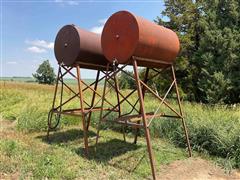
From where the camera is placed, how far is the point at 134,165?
6445mm

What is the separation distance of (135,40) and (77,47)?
239cm

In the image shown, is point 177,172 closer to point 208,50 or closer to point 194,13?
point 208,50

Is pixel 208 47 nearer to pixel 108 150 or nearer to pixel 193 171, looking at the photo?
pixel 108 150

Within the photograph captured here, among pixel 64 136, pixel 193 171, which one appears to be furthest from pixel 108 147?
pixel 193 171

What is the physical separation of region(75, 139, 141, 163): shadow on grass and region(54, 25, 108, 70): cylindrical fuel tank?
243cm

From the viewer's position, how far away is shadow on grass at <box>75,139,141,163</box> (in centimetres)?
698

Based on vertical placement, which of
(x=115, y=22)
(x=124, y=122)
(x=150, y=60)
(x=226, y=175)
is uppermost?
(x=115, y=22)

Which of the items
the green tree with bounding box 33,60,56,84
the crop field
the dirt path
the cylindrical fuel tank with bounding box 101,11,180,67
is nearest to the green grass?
the crop field

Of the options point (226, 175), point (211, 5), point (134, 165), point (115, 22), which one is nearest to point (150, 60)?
point (115, 22)

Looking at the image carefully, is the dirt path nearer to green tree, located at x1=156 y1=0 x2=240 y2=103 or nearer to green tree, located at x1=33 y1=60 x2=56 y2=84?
green tree, located at x1=156 y1=0 x2=240 y2=103

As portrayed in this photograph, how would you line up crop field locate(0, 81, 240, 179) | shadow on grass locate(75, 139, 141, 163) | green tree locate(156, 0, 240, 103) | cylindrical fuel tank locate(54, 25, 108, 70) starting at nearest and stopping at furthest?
crop field locate(0, 81, 240, 179) < shadow on grass locate(75, 139, 141, 163) < cylindrical fuel tank locate(54, 25, 108, 70) < green tree locate(156, 0, 240, 103)

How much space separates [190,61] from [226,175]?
56.9 feet

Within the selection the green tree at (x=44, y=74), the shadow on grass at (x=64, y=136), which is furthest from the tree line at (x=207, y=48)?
the green tree at (x=44, y=74)

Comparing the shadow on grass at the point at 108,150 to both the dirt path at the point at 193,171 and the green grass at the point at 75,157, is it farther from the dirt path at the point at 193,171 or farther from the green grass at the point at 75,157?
the dirt path at the point at 193,171
